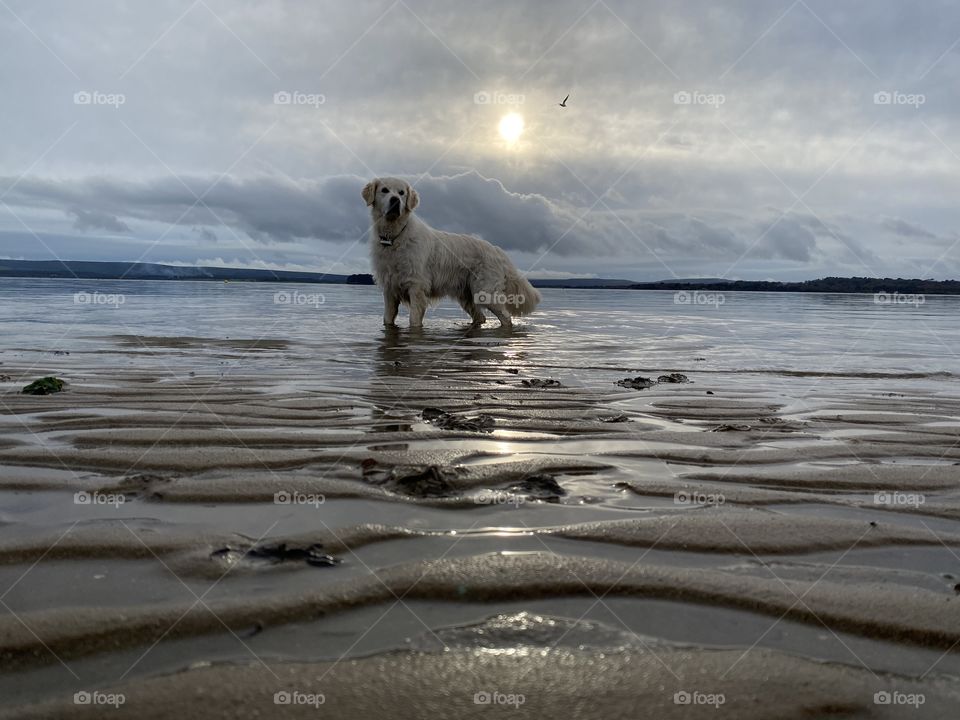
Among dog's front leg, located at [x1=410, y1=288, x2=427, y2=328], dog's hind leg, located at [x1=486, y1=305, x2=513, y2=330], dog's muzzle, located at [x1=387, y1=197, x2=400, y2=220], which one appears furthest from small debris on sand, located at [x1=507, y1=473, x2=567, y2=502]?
dog's hind leg, located at [x1=486, y1=305, x2=513, y2=330]

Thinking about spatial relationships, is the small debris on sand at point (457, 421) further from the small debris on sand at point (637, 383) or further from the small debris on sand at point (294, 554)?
the small debris on sand at point (637, 383)

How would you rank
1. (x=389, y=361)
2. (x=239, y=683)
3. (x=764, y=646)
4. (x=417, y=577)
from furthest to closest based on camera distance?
1. (x=389, y=361)
2. (x=417, y=577)
3. (x=764, y=646)
4. (x=239, y=683)

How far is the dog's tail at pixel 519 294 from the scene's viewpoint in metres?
15.4

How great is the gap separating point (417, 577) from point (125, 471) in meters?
1.72

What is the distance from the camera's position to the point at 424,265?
13125mm

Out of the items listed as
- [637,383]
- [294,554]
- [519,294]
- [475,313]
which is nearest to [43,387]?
[294,554]

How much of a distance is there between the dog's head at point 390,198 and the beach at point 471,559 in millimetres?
7869

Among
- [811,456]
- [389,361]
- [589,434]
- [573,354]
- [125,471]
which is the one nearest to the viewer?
[125,471]

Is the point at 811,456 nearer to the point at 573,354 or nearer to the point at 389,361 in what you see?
the point at 389,361

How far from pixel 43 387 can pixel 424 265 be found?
8564 mm

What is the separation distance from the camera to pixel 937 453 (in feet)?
12.2

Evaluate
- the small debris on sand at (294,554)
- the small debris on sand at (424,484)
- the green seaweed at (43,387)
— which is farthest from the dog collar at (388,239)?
the small debris on sand at (294,554)

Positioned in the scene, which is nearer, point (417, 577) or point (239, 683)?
point (239, 683)

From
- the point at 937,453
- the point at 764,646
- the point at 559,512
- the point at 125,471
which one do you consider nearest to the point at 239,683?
the point at 764,646
